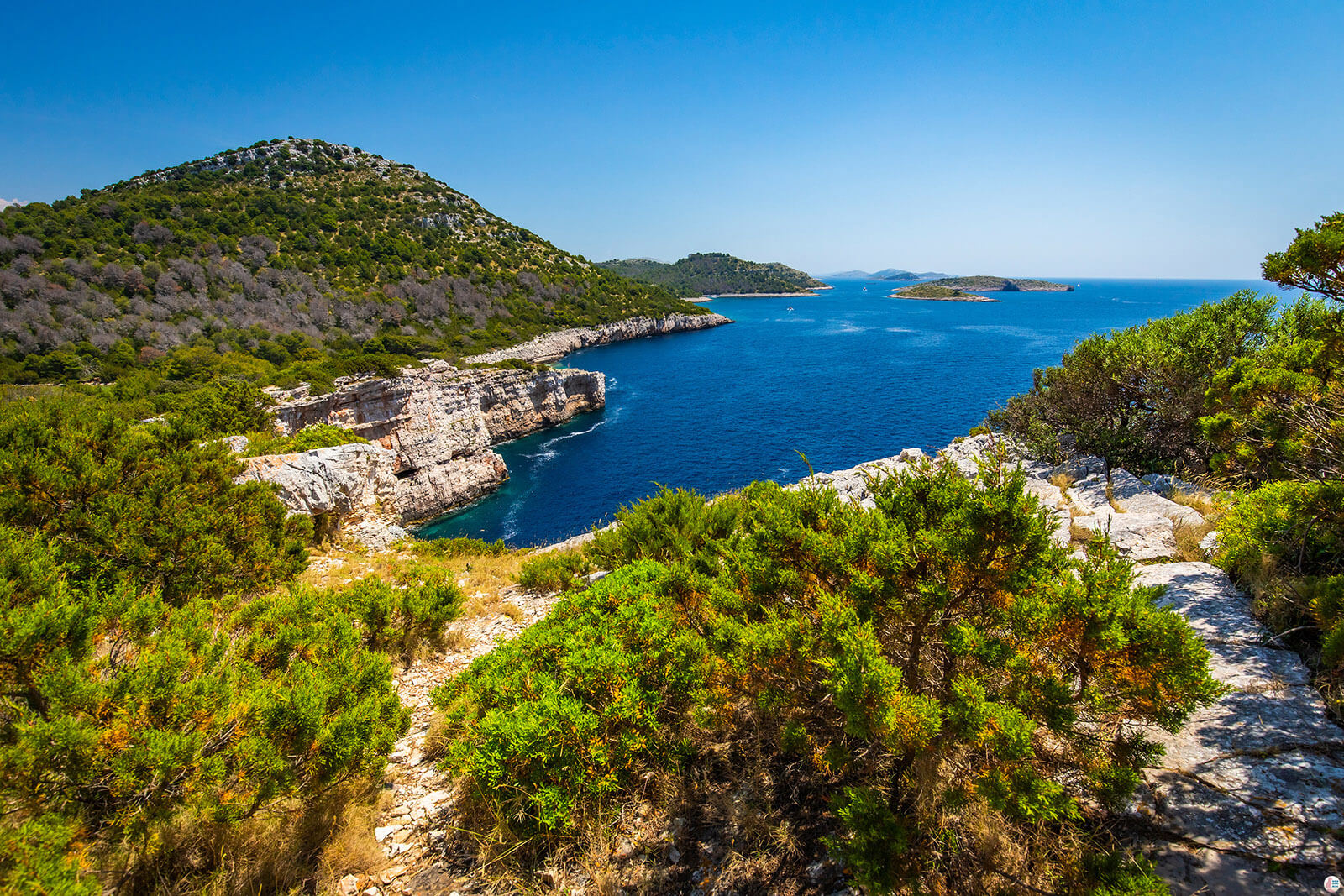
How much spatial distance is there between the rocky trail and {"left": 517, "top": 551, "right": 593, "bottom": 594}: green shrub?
14.6 ft

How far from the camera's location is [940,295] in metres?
164

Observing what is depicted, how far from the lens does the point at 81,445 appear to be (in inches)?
331

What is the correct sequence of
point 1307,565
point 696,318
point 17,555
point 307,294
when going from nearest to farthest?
point 17,555, point 1307,565, point 307,294, point 696,318

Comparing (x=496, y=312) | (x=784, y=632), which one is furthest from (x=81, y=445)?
(x=496, y=312)

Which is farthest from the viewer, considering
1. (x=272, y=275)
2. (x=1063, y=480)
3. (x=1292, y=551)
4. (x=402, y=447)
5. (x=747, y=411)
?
(x=272, y=275)

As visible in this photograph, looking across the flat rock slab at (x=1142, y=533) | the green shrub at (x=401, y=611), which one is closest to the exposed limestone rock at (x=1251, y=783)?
the flat rock slab at (x=1142, y=533)

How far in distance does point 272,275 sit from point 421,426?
35.3m

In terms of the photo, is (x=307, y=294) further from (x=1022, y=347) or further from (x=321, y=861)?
(x=1022, y=347)

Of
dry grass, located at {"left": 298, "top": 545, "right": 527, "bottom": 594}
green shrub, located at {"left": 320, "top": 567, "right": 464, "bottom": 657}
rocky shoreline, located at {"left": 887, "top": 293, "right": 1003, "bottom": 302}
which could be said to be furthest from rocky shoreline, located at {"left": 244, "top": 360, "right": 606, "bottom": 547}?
rocky shoreline, located at {"left": 887, "top": 293, "right": 1003, "bottom": 302}

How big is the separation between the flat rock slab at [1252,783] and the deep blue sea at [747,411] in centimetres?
2035

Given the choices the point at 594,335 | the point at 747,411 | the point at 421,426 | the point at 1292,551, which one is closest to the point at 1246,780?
the point at 1292,551

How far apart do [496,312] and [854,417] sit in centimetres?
4892

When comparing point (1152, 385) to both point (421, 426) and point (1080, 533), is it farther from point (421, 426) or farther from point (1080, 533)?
point (421, 426)

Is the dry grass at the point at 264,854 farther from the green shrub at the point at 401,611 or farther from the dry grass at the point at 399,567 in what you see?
the dry grass at the point at 399,567
